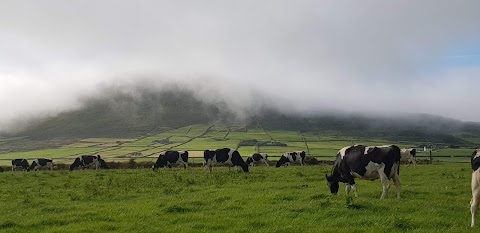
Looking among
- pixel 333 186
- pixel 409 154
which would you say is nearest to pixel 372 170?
pixel 333 186

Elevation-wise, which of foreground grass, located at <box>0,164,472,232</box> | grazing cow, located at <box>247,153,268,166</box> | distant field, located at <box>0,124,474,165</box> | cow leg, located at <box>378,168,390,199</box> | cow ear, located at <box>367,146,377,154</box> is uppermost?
cow ear, located at <box>367,146,377,154</box>

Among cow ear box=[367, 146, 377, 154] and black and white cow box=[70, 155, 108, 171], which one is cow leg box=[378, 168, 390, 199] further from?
black and white cow box=[70, 155, 108, 171]

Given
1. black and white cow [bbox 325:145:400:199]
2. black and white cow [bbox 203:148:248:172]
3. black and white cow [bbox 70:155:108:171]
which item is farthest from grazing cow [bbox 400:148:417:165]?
black and white cow [bbox 70:155:108:171]

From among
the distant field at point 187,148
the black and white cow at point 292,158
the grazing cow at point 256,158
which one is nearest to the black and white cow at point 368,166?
the black and white cow at point 292,158

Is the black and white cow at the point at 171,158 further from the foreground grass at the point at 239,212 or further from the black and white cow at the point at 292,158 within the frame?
the foreground grass at the point at 239,212

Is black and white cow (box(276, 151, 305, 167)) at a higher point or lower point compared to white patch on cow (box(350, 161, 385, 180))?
lower

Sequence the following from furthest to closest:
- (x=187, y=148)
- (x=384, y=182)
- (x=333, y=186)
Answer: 1. (x=187, y=148)
2. (x=333, y=186)
3. (x=384, y=182)

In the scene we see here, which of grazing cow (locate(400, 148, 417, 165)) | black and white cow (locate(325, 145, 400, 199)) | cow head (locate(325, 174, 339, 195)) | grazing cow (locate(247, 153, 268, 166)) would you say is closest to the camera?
black and white cow (locate(325, 145, 400, 199))

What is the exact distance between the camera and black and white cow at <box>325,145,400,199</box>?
2067cm

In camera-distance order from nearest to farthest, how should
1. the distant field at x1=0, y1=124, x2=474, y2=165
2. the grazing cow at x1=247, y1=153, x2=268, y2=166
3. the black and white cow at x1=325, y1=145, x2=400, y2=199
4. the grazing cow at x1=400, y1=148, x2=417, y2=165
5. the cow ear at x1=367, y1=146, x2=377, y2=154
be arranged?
the black and white cow at x1=325, y1=145, x2=400, y2=199
the cow ear at x1=367, y1=146, x2=377, y2=154
the grazing cow at x1=400, y1=148, x2=417, y2=165
the grazing cow at x1=247, y1=153, x2=268, y2=166
the distant field at x1=0, y1=124, x2=474, y2=165

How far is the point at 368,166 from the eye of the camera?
69.3 ft

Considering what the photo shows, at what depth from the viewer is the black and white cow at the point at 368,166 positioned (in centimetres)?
2067

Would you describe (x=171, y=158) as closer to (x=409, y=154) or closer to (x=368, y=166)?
(x=409, y=154)

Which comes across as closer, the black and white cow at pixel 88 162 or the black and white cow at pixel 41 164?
the black and white cow at pixel 88 162
